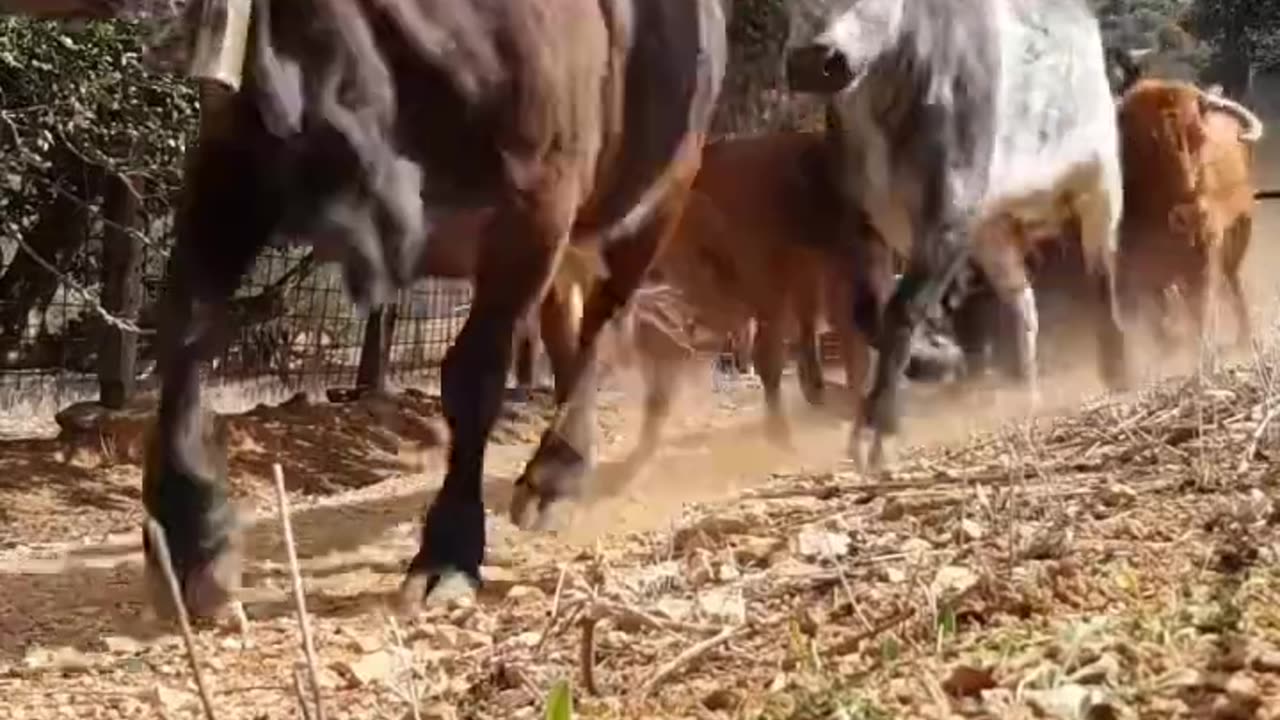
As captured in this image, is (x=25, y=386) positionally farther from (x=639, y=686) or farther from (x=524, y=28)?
(x=639, y=686)

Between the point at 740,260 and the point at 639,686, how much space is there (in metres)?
4.76

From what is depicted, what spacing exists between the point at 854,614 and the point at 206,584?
4.52 ft

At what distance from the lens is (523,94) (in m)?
3.50

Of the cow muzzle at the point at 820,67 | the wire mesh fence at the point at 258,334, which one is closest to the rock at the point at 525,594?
the cow muzzle at the point at 820,67

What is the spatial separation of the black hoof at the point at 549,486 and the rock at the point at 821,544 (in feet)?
4.99

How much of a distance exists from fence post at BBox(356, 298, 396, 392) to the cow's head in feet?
15.5

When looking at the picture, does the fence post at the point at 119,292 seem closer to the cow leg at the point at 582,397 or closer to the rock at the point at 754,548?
the cow leg at the point at 582,397

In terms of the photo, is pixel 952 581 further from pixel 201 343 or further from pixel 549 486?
pixel 549 486

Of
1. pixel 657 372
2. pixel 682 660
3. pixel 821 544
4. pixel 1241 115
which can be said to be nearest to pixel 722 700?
pixel 682 660

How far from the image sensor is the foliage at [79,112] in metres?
6.68

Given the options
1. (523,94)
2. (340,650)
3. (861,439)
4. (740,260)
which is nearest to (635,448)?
(740,260)

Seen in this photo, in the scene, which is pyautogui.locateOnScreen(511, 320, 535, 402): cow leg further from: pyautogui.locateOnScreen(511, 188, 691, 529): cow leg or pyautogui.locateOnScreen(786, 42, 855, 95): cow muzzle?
pyautogui.locateOnScreen(786, 42, 855, 95): cow muzzle

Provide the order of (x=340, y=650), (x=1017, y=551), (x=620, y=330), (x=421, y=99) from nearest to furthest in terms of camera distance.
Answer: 1. (x=1017, y=551)
2. (x=340, y=650)
3. (x=421, y=99)
4. (x=620, y=330)

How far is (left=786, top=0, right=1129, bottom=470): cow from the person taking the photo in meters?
5.26
